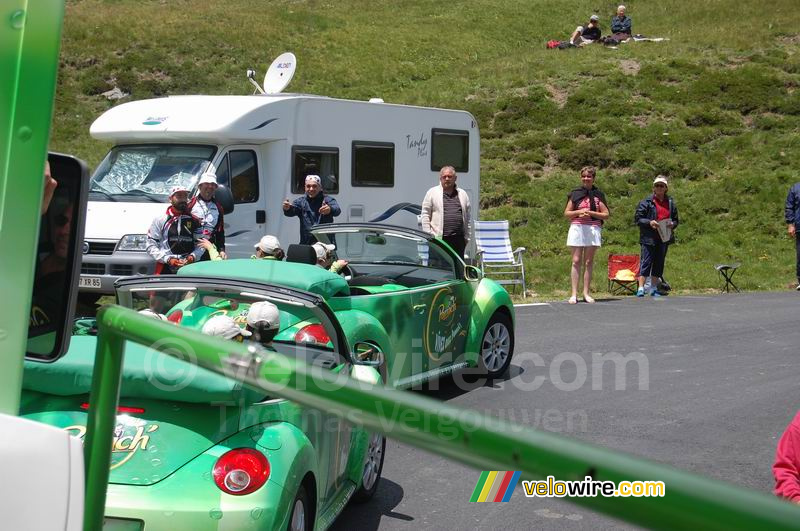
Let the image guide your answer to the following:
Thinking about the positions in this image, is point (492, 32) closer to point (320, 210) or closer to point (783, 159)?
Answer: point (783, 159)

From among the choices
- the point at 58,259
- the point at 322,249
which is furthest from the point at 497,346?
the point at 58,259

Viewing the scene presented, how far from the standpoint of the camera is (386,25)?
52.6m

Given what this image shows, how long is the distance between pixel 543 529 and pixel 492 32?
→ 5048 cm

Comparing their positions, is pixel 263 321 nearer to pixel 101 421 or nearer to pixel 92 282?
pixel 101 421

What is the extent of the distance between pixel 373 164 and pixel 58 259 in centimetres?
1455

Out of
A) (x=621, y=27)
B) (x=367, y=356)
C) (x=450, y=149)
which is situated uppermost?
(x=621, y=27)

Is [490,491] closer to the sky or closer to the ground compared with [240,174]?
closer to the ground

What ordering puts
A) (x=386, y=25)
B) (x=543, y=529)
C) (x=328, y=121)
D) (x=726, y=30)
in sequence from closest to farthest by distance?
(x=543, y=529)
(x=328, y=121)
(x=726, y=30)
(x=386, y=25)

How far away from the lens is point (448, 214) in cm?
1329

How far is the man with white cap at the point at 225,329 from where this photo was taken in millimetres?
5027

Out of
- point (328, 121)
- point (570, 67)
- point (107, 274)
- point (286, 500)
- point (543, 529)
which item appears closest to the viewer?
point (286, 500)

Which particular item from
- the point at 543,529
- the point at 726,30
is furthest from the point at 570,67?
the point at 543,529

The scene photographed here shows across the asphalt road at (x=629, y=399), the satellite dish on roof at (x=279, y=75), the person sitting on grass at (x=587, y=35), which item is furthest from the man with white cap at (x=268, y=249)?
the person sitting on grass at (x=587, y=35)

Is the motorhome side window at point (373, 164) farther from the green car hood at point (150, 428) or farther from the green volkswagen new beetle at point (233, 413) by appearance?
the green car hood at point (150, 428)
